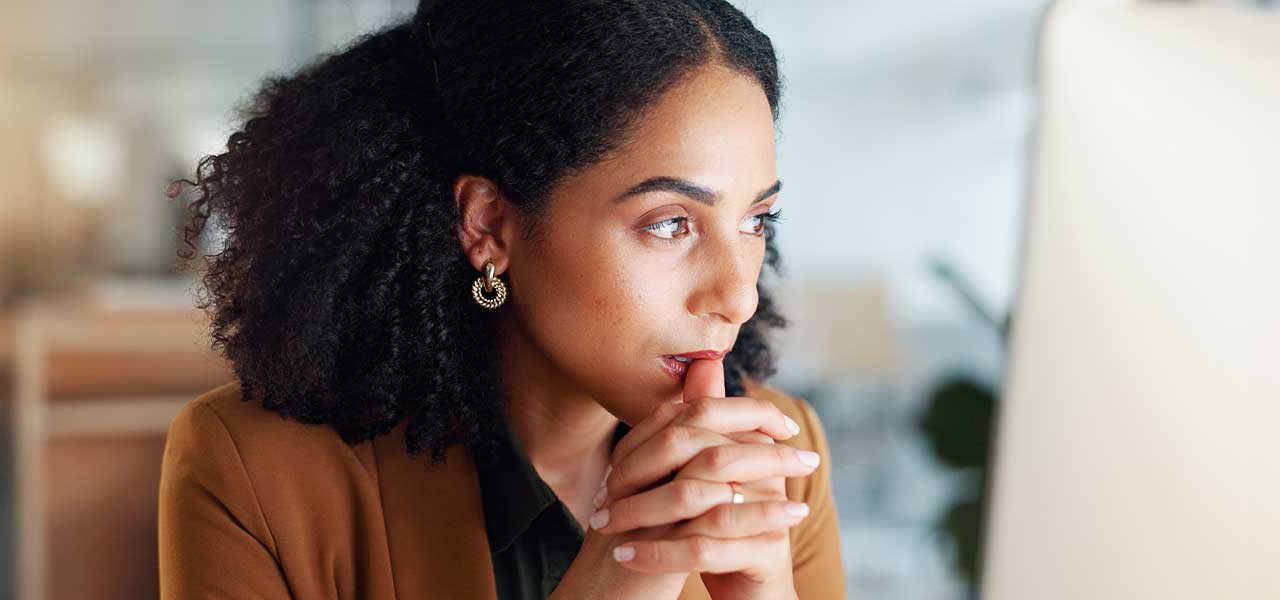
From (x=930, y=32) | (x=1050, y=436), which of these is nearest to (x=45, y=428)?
(x=1050, y=436)

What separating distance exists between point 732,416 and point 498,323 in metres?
0.32

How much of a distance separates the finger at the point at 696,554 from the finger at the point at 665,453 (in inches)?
1.8

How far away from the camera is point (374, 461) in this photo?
1012mm

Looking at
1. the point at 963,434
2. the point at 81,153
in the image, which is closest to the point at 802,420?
the point at 963,434

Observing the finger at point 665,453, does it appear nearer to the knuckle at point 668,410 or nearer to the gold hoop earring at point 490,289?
the knuckle at point 668,410

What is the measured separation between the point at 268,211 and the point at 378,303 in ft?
0.43

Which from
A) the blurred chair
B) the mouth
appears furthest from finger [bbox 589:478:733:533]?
the blurred chair

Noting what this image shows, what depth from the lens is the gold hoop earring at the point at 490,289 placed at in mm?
974

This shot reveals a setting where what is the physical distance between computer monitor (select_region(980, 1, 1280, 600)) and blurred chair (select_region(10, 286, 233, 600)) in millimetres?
2706

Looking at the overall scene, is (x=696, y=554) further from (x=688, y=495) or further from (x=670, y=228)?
(x=670, y=228)

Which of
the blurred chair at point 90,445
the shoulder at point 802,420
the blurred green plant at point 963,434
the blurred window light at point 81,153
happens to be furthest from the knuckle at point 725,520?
the blurred window light at point 81,153

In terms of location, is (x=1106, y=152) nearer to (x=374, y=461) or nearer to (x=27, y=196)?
(x=374, y=461)

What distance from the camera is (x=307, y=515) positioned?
97cm

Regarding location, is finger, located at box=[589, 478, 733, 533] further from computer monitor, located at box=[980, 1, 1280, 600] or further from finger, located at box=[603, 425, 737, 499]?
computer monitor, located at box=[980, 1, 1280, 600]
